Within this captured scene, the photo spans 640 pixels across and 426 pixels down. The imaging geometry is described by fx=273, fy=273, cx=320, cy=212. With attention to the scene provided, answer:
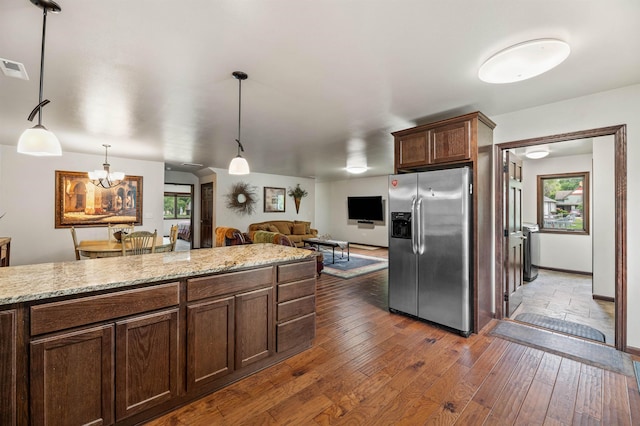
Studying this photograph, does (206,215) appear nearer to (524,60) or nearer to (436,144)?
(436,144)

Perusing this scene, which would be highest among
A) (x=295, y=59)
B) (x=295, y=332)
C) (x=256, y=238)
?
(x=295, y=59)

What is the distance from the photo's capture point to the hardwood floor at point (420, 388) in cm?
177

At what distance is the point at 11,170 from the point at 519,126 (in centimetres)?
808

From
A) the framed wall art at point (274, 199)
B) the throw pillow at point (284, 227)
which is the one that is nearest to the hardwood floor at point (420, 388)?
the throw pillow at point (284, 227)

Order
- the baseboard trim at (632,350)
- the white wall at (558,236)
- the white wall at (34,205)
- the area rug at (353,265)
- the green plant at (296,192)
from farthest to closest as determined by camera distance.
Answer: the green plant at (296,192), the area rug at (353,265), the white wall at (558,236), the white wall at (34,205), the baseboard trim at (632,350)

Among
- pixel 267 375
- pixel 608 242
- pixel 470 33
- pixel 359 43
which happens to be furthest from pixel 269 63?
pixel 608 242

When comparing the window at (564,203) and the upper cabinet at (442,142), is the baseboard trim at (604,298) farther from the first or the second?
the upper cabinet at (442,142)

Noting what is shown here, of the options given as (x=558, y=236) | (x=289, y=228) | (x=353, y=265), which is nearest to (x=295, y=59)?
(x=353, y=265)

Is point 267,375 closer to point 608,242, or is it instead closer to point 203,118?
point 203,118

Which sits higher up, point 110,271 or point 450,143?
point 450,143

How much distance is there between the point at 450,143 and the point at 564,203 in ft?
14.5

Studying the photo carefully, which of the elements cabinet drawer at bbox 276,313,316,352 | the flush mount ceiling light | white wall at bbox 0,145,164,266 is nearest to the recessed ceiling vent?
cabinet drawer at bbox 276,313,316,352

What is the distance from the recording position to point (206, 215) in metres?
8.42

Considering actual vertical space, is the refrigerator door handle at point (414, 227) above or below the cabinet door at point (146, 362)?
above
